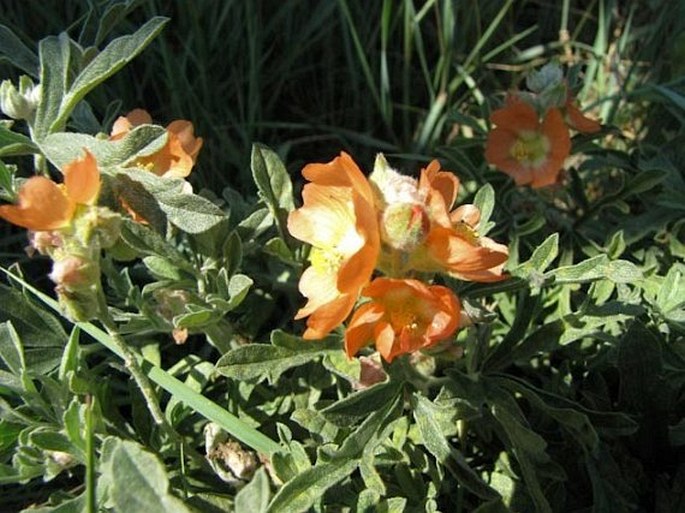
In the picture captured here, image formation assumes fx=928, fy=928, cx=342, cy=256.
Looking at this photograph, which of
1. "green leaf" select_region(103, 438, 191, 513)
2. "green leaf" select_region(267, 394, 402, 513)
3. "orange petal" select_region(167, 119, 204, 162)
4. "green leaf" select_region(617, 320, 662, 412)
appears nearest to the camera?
"green leaf" select_region(103, 438, 191, 513)

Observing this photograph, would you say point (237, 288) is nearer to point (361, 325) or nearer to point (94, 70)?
point (361, 325)

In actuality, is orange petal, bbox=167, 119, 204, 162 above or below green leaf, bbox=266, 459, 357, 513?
above

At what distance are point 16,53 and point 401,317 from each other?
44.4 inches

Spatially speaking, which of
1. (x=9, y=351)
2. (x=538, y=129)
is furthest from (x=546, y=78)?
(x=9, y=351)

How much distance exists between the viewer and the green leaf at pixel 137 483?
Answer: 141cm

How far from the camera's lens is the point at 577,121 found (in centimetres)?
258

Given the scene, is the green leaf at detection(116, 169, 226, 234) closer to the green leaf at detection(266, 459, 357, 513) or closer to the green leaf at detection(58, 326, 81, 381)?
the green leaf at detection(58, 326, 81, 381)

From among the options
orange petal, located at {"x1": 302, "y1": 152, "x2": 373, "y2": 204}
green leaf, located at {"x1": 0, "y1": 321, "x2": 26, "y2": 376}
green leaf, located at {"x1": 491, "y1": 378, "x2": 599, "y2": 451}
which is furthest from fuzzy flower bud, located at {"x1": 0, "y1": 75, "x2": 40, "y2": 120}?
green leaf, located at {"x1": 491, "y1": 378, "x2": 599, "y2": 451}

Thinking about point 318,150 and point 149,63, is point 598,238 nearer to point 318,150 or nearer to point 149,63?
point 318,150

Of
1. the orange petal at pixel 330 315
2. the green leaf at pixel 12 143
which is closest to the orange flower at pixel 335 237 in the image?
the orange petal at pixel 330 315

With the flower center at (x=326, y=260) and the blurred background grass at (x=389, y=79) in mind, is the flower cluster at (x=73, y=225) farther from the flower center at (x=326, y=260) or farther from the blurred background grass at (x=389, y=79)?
the blurred background grass at (x=389, y=79)

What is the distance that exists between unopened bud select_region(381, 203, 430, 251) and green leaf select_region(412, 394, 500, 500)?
→ 40 centimetres

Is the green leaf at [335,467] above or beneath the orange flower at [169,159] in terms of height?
beneath

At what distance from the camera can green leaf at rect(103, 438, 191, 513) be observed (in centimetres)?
141
